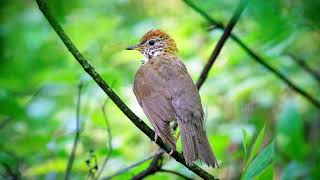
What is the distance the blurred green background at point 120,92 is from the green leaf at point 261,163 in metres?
1.01

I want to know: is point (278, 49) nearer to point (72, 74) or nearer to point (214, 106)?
point (72, 74)

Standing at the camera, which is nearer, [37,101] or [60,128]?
[60,128]

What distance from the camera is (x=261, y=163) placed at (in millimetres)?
2312

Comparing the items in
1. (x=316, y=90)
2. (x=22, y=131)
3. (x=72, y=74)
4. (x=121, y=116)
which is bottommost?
(x=316, y=90)

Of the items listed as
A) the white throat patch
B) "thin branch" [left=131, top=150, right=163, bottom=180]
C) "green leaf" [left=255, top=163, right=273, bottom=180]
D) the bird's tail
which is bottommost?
"thin branch" [left=131, top=150, right=163, bottom=180]

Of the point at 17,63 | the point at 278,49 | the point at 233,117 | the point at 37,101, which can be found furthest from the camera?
the point at 233,117

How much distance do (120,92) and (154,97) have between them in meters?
0.42

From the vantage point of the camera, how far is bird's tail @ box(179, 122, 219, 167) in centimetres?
334

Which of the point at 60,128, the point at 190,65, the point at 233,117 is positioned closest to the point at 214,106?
the point at 233,117

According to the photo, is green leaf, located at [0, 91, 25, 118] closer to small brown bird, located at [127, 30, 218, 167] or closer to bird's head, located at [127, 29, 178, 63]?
small brown bird, located at [127, 30, 218, 167]

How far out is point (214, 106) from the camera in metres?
6.16

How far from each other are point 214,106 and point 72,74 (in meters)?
2.15

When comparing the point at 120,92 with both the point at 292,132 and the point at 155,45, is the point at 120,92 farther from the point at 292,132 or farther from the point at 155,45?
the point at 292,132

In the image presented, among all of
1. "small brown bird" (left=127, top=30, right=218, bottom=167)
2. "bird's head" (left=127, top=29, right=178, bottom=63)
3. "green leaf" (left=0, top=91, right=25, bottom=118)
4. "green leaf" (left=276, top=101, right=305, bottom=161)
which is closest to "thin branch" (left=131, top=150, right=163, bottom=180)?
"small brown bird" (left=127, top=30, right=218, bottom=167)
